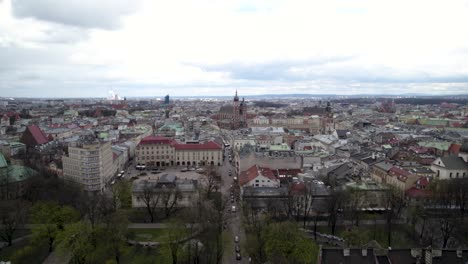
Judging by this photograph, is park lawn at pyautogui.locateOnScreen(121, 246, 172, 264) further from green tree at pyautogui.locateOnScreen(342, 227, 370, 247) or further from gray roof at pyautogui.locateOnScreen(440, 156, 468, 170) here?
gray roof at pyautogui.locateOnScreen(440, 156, 468, 170)

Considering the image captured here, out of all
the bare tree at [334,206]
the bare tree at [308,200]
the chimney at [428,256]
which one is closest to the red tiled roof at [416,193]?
the bare tree at [334,206]

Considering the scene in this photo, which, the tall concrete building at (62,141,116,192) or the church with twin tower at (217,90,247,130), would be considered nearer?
the tall concrete building at (62,141,116,192)

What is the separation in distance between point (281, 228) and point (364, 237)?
8745mm

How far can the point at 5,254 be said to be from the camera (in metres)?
42.2

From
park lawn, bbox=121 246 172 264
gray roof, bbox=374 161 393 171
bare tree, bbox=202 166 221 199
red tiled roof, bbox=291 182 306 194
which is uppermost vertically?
gray roof, bbox=374 161 393 171

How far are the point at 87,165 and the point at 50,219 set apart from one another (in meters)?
21.5

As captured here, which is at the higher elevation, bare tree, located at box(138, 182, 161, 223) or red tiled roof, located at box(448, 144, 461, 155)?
red tiled roof, located at box(448, 144, 461, 155)

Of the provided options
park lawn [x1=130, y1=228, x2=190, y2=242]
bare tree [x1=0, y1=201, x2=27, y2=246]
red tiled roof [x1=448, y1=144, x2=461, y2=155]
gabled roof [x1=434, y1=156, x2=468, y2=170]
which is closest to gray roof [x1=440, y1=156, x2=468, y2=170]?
gabled roof [x1=434, y1=156, x2=468, y2=170]

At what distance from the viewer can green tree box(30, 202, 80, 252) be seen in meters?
42.4

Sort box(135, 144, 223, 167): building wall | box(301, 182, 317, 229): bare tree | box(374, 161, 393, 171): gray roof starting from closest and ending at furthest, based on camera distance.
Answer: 1. box(301, 182, 317, 229): bare tree
2. box(374, 161, 393, 171): gray roof
3. box(135, 144, 223, 167): building wall

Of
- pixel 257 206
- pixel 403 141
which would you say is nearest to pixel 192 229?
pixel 257 206

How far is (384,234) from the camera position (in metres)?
46.5

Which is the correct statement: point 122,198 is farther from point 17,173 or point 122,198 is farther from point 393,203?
point 393,203

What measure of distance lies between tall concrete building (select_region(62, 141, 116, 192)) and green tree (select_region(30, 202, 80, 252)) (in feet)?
54.0
